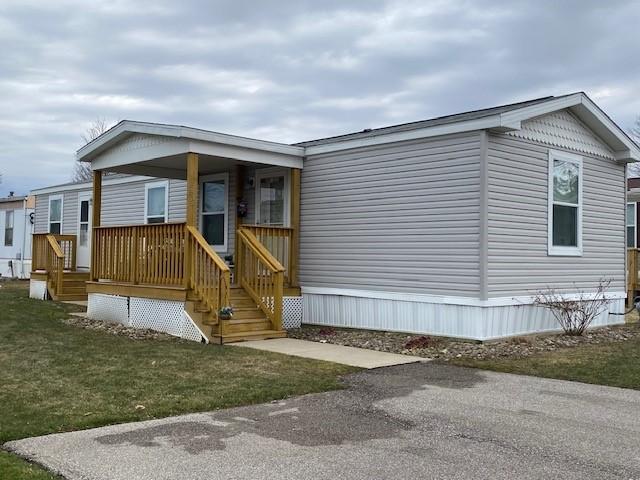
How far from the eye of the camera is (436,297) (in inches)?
382

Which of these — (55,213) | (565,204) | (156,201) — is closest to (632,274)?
(565,204)

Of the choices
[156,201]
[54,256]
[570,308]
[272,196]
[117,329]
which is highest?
[156,201]

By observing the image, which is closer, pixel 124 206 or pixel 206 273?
pixel 206 273

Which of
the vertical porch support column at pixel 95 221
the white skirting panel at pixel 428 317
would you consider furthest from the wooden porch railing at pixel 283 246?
the vertical porch support column at pixel 95 221

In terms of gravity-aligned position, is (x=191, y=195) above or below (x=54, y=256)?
above

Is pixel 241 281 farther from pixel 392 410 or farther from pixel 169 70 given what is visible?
pixel 169 70

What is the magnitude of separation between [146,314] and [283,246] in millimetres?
2579

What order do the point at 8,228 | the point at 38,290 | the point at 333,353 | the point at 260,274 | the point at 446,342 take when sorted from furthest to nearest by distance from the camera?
the point at 8,228 → the point at 38,290 → the point at 260,274 → the point at 446,342 → the point at 333,353

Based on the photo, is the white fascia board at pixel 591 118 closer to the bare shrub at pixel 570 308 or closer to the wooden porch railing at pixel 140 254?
the bare shrub at pixel 570 308

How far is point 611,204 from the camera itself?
1195 centimetres

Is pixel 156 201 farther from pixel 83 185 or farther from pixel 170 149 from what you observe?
pixel 170 149

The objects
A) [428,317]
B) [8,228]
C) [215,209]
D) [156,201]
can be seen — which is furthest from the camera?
[8,228]

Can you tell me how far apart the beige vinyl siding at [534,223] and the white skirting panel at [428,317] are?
14.0 inches

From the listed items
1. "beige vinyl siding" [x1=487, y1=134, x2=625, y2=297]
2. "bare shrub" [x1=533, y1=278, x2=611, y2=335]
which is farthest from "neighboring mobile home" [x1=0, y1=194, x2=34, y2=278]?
"bare shrub" [x1=533, y1=278, x2=611, y2=335]
